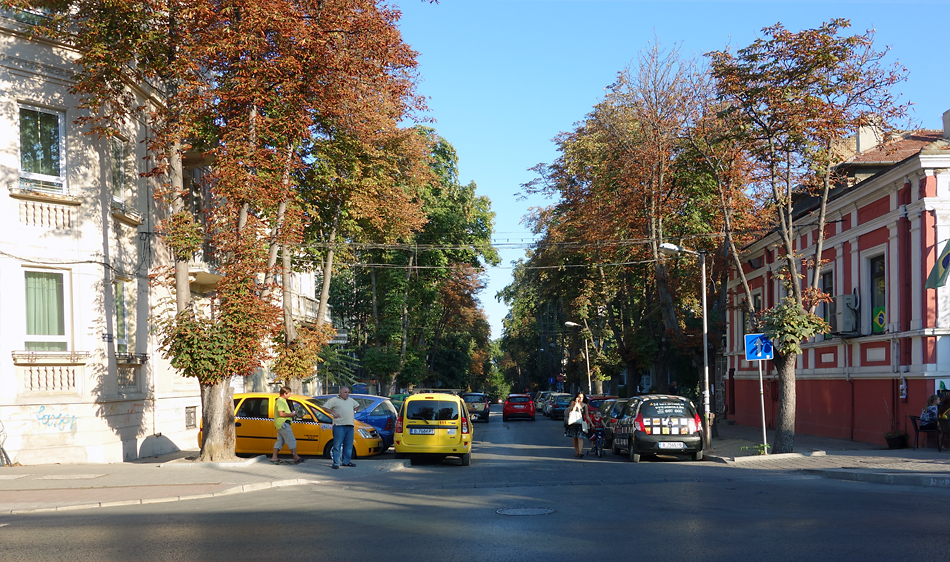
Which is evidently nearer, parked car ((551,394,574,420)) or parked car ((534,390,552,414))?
parked car ((551,394,574,420))

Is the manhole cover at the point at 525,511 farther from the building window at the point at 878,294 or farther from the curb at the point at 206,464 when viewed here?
the building window at the point at 878,294

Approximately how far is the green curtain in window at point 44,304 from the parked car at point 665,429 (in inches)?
535

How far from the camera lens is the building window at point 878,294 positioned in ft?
77.1

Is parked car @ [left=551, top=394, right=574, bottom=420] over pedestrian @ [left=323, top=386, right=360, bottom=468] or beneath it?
beneath

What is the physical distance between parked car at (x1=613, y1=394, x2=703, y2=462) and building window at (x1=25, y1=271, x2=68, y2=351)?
13470mm

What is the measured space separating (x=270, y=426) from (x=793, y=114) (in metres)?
14.7

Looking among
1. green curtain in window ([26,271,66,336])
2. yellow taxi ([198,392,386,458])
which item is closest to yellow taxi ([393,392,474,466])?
yellow taxi ([198,392,386,458])

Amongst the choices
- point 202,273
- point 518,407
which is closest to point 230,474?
point 202,273

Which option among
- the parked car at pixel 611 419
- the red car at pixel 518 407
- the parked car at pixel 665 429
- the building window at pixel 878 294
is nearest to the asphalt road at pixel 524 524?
the parked car at pixel 665 429

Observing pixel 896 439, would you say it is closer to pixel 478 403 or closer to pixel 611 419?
pixel 611 419

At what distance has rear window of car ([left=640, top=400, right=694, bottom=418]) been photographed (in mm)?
20797

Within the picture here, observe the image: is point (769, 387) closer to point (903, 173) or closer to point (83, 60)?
point (903, 173)

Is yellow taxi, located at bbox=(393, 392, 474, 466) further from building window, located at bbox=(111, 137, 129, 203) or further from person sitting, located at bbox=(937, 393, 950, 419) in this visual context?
person sitting, located at bbox=(937, 393, 950, 419)

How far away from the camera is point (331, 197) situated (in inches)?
1037
